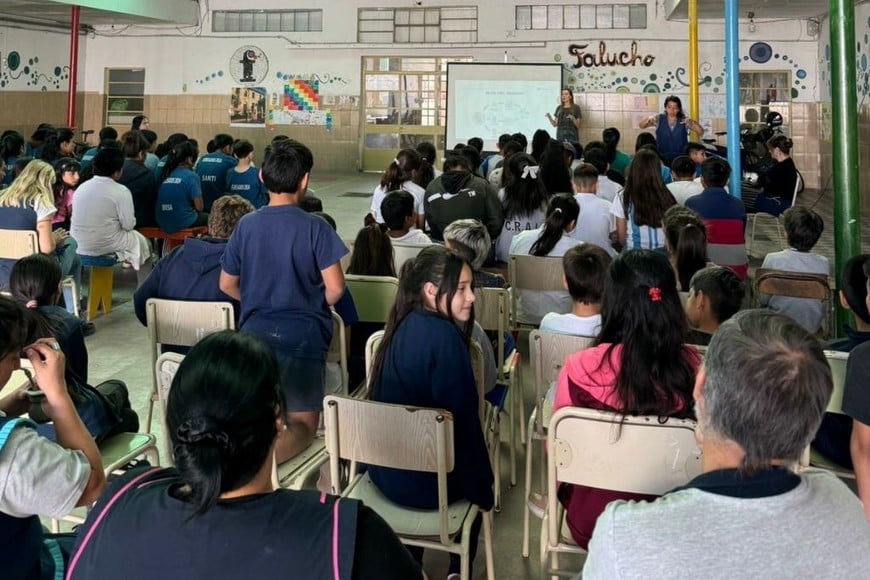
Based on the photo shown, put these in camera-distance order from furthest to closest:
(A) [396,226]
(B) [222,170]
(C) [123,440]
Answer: (B) [222,170] → (A) [396,226] → (C) [123,440]

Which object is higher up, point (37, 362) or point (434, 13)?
point (434, 13)

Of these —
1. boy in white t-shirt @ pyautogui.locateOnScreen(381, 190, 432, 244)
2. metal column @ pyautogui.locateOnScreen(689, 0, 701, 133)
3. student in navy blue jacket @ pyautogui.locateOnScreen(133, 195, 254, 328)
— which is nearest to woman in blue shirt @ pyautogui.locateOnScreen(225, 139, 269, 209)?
boy in white t-shirt @ pyautogui.locateOnScreen(381, 190, 432, 244)

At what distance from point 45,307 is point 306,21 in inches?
517

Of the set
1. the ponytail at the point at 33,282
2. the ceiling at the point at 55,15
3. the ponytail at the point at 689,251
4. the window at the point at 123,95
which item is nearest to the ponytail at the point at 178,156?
the ponytail at the point at 33,282

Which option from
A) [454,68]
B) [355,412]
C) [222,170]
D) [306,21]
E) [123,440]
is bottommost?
[123,440]

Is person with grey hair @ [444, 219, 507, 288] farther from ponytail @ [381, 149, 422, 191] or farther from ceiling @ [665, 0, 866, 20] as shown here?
ceiling @ [665, 0, 866, 20]

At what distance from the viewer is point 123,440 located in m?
2.65

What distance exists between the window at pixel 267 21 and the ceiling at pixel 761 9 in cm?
643

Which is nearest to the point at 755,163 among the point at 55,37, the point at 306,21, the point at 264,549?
the point at 306,21

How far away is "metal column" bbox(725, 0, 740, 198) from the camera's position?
6.21 meters

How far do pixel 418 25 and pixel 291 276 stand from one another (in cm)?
1273

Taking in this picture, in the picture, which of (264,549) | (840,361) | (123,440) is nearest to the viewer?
(264,549)

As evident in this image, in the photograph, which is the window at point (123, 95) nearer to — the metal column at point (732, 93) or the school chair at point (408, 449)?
the metal column at point (732, 93)

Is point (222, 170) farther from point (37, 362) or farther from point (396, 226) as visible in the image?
point (37, 362)
